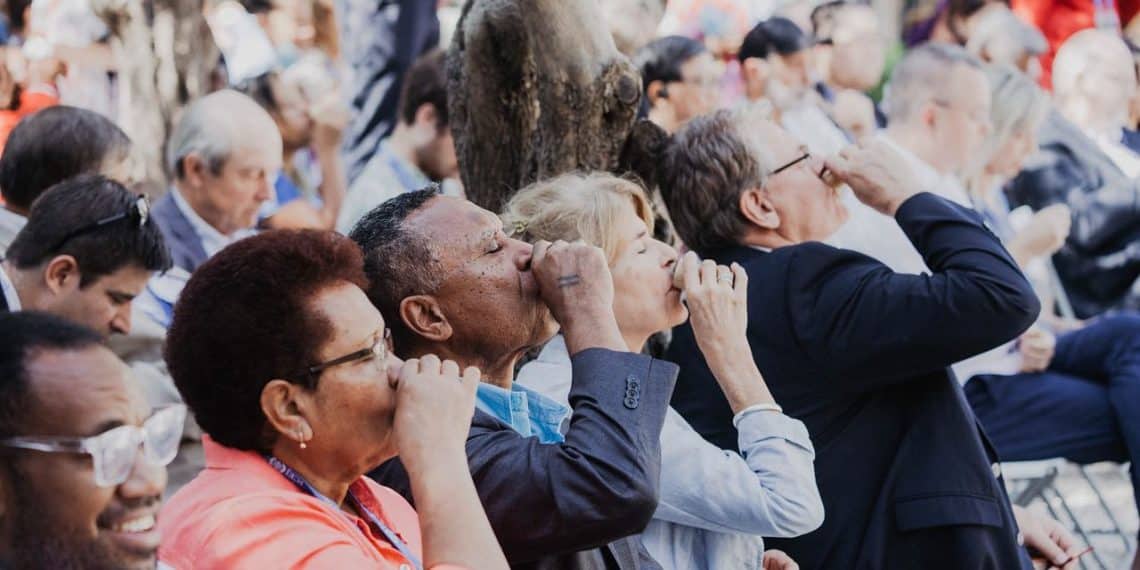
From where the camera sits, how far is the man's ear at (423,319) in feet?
10.1

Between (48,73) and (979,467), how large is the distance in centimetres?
586

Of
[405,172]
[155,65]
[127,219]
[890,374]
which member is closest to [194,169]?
[405,172]

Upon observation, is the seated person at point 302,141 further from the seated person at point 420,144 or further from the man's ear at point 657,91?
the man's ear at point 657,91

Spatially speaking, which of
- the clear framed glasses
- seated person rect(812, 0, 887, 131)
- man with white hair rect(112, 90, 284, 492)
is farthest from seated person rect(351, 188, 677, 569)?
seated person rect(812, 0, 887, 131)

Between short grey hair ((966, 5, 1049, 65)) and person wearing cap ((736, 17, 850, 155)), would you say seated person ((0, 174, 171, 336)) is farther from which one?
short grey hair ((966, 5, 1049, 65))

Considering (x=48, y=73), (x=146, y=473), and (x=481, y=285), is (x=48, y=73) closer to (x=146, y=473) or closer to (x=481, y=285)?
(x=481, y=285)

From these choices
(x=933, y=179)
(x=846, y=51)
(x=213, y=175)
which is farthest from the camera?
(x=846, y=51)

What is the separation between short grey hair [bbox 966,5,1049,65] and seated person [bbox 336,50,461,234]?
406 centimetres

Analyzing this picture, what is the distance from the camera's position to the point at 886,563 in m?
3.67

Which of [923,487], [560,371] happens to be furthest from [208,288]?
[923,487]

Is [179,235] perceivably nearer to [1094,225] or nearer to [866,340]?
[866,340]

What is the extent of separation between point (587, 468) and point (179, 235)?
11.1 feet

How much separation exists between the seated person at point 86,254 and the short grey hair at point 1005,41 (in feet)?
21.6

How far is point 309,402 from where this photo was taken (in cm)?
253
